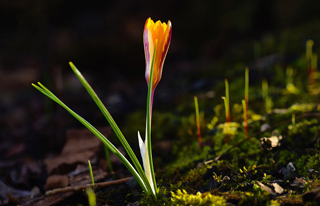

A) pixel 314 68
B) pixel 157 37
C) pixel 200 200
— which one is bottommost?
pixel 200 200

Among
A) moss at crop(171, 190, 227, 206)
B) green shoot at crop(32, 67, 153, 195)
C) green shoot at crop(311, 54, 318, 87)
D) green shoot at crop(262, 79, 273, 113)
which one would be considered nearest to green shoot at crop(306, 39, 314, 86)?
green shoot at crop(311, 54, 318, 87)

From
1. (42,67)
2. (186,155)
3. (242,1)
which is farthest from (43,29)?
(242,1)

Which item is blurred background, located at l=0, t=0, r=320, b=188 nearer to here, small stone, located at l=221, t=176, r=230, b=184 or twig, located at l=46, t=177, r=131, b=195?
twig, located at l=46, t=177, r=131, b=195

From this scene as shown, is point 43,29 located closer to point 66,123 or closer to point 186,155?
point 66,123

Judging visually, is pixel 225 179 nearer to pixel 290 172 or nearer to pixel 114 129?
pixel 290 172

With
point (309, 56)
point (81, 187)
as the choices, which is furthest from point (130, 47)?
point (81, 187)

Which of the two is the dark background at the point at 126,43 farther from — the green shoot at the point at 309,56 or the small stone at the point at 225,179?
the small stone at the point at 225,179

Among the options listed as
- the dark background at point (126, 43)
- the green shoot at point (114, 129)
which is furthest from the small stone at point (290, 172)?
the dark background at point (126, 43)
